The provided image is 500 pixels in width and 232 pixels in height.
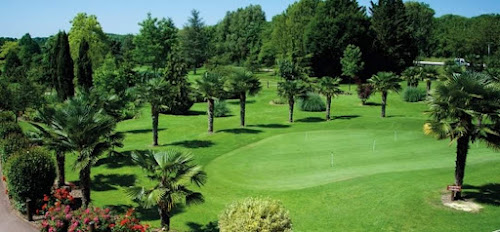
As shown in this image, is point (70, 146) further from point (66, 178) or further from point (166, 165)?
point (66, 178)

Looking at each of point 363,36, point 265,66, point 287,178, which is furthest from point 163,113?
point 265,66

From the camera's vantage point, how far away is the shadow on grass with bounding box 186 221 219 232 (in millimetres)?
18009

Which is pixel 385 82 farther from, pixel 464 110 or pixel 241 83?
pixel 464 110

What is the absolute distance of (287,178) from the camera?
77.5 feet

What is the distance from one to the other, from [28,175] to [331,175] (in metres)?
14.8

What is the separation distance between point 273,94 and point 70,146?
161 feet

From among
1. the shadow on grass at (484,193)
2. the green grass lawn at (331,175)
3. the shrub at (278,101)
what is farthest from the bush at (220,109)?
the shadow on grass at (484,193)

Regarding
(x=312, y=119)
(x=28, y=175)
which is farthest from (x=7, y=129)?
(x=312, y=119)

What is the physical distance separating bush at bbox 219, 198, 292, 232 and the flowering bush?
309cm

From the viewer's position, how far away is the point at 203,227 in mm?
18359

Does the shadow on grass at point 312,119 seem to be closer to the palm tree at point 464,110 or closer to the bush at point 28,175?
the palm tree at point 464,110

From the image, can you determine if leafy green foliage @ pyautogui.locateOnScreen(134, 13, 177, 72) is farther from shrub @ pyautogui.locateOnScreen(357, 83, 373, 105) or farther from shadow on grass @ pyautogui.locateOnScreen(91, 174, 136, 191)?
shadow on grass @ pyautogui.locateOnScreen(91, 174, 136, 191)

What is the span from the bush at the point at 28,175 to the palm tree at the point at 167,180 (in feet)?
16.0

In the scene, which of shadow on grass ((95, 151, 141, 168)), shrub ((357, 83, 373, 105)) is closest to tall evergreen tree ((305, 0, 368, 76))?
shrub ((357, 83, 373, 105))
